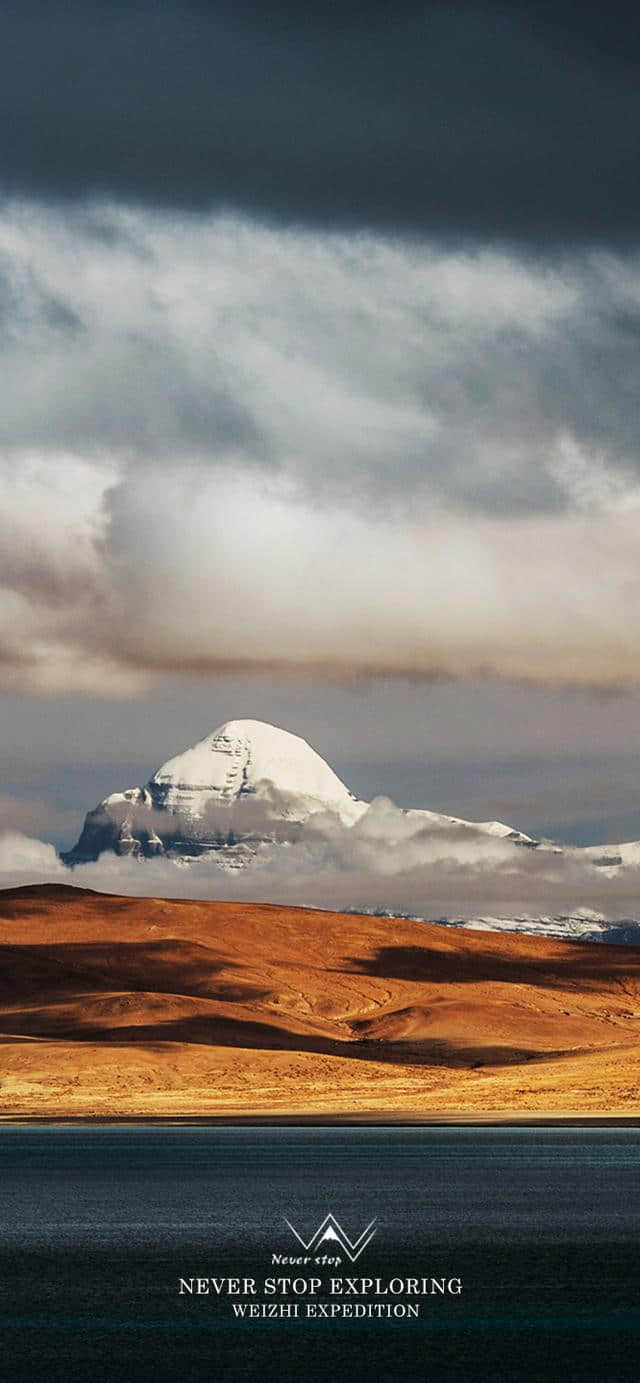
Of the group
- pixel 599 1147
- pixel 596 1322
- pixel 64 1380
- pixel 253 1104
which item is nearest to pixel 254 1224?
pixel 596 1322

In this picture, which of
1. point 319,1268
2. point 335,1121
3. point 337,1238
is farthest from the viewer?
point 335,1121

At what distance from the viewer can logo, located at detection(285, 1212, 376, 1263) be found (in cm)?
6888

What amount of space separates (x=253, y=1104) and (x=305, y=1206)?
3402 inches

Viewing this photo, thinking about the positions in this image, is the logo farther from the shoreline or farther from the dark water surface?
the shoreline

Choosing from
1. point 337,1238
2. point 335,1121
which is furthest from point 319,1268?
point 335,1121

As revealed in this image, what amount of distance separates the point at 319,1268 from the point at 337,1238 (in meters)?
7.10

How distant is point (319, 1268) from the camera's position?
66438mm

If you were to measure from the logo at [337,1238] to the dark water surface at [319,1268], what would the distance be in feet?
1.56

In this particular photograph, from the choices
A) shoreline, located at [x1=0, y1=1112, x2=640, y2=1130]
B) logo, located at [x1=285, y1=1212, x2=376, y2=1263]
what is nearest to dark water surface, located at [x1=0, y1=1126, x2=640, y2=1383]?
logo, located at [x1=285, y1=1212, x2=376, y2=1263]

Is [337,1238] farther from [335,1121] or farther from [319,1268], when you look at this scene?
[335,1121]

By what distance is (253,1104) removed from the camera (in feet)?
568

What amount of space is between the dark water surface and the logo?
475 mm

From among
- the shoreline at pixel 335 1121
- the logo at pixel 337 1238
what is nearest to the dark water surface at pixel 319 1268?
the logo at pixel 337 1238

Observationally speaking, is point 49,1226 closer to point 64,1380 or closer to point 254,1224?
point 254,1224
